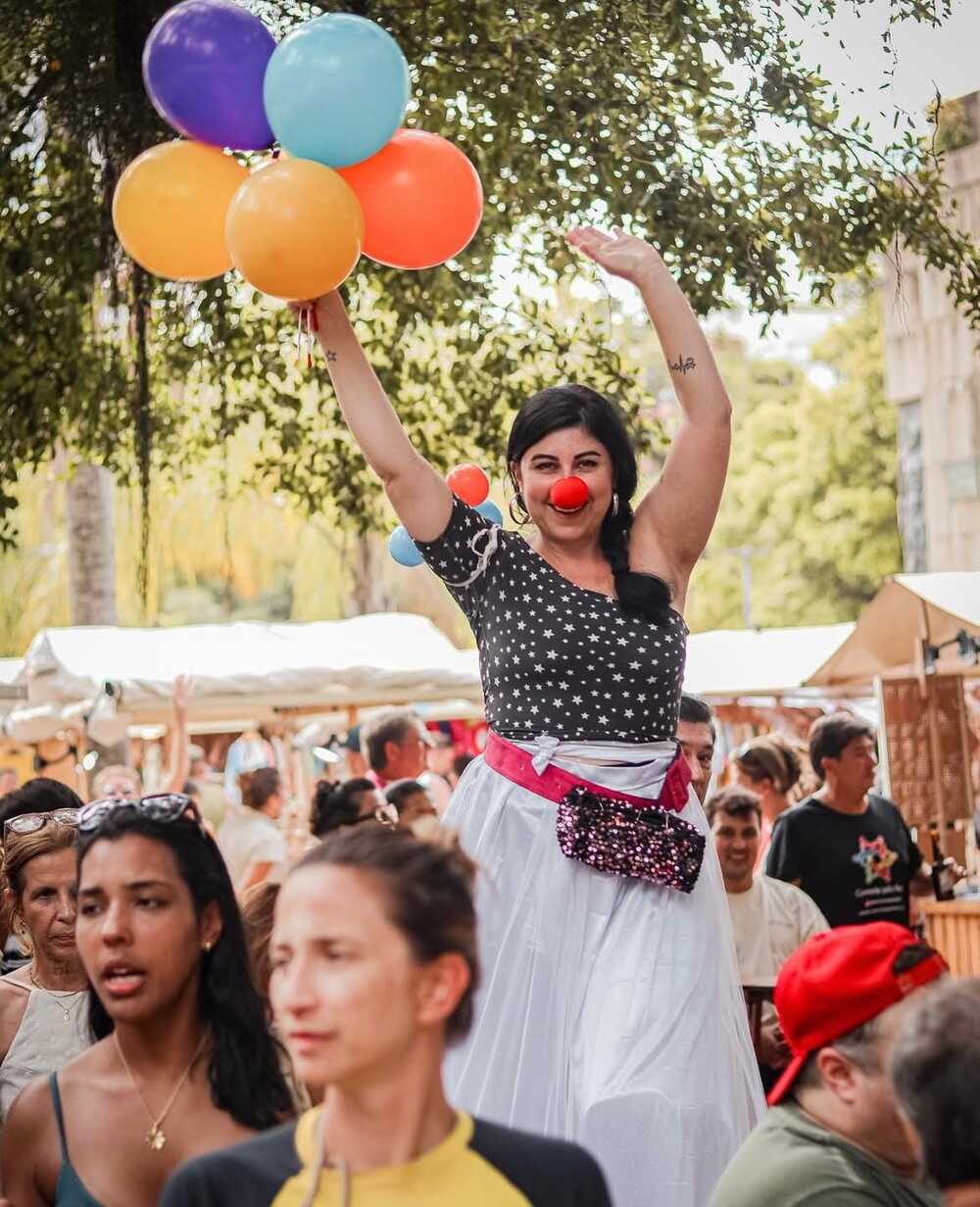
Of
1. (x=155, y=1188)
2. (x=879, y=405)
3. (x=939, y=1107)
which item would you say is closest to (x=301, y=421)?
(x=155, y=1188)

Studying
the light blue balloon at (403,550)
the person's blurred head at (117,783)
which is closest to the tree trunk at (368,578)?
the person's blurred head at (117,783)

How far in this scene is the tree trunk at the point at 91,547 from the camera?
1201cm

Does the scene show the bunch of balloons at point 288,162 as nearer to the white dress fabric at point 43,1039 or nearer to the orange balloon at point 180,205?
the orange balloon at point 180,205

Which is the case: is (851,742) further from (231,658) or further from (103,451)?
(231,658)

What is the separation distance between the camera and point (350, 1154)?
189cm

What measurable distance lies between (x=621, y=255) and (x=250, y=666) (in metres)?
8.39

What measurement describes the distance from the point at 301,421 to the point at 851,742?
270cm

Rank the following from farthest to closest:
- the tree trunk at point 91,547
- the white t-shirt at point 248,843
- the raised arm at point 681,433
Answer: the tree trunk at point 91,547, the white t-shirt at point 248,843, the raised arm at point 681,433

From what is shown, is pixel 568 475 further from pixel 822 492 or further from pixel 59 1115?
pixel 822 492

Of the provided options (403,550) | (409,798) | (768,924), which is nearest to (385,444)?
(403,550)

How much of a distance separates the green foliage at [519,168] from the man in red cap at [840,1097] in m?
3.78

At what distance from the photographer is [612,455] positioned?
358 cm

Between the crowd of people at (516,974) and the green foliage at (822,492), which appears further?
the green foliage at (822,492)

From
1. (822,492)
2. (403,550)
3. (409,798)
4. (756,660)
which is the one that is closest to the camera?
(403,550)
